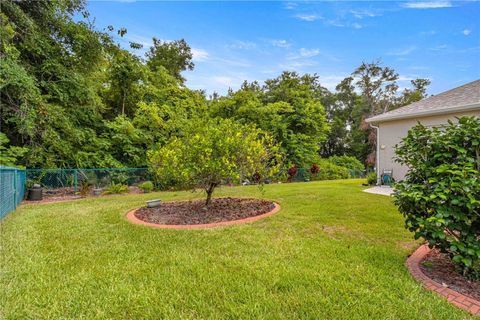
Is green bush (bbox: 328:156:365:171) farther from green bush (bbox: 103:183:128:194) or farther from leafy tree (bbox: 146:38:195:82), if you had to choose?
green bush (bbox: 103:183:128:194)

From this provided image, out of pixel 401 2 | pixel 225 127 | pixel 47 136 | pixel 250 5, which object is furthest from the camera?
pixel 47 136

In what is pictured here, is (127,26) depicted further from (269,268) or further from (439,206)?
(439,206)

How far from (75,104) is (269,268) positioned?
1355 centimetres

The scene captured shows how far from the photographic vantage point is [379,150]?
10.9 metres

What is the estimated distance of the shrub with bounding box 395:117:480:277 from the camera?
106 inches

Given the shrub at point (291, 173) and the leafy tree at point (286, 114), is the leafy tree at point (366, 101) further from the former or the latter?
the shrub at point (291, 173)

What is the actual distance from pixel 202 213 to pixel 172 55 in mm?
23512

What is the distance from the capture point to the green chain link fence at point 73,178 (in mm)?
9844

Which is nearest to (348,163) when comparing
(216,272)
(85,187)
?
(85,187)

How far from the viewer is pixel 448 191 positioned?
8.93ft

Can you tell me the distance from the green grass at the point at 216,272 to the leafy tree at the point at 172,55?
22703 mm

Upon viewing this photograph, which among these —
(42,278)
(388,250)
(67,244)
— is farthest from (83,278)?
(388,250)

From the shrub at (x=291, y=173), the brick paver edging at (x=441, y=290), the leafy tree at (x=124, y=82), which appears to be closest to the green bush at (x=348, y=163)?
the shrub at (x=291, y=173)

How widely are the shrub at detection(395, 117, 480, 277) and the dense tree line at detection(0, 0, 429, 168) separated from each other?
4.42 meters
